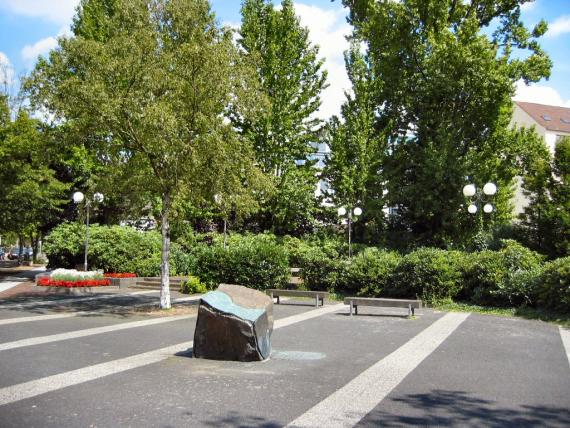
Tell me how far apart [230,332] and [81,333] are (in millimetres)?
4267

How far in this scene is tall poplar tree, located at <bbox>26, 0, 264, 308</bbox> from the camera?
13594 millimetres

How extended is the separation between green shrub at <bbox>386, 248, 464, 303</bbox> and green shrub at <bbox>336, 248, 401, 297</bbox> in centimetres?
65

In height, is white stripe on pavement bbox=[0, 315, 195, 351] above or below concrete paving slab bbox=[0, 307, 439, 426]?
above

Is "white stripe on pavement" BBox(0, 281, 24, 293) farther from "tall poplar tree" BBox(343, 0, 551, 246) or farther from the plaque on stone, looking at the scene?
"tall poplar tree" BBox(343, 0, 551, 246)

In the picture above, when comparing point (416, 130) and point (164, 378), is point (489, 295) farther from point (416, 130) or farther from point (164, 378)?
point (416, 130)

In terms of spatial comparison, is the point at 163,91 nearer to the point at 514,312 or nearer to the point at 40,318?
the point at 40,318

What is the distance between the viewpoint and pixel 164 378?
736cm

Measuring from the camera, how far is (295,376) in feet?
24.8

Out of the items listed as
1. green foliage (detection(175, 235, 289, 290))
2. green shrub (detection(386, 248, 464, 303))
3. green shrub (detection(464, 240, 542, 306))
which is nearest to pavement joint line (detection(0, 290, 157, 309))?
green foliage (detection(175, 235, 289, 290))

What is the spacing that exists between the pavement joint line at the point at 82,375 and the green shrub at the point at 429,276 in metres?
9.19

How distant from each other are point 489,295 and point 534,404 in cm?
1051

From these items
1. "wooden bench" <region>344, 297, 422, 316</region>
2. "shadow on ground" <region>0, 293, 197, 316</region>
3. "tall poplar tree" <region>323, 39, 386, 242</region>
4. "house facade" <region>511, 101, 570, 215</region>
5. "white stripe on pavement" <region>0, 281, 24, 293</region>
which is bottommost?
"shadow on ground" <region>0, 293, 197, 316</region>

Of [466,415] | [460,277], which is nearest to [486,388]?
[466,415]

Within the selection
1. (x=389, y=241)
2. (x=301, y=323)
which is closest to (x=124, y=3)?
(x=301, y=323)
